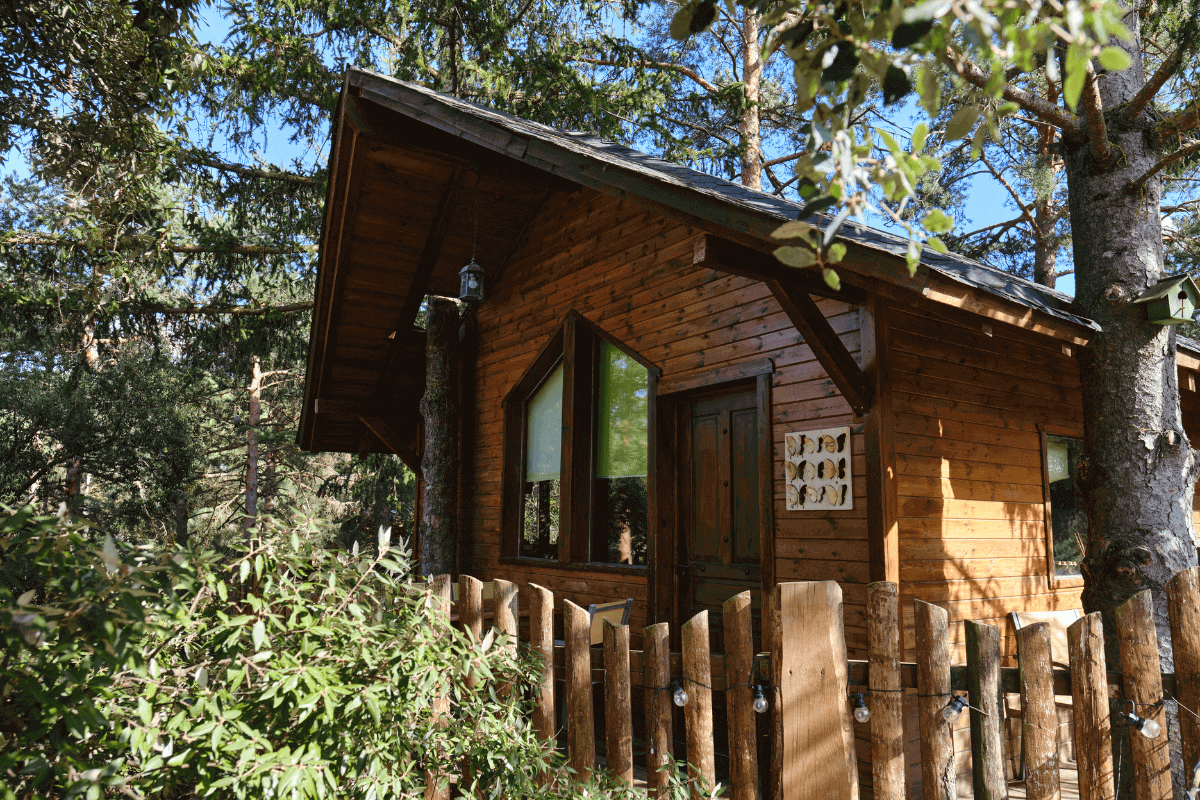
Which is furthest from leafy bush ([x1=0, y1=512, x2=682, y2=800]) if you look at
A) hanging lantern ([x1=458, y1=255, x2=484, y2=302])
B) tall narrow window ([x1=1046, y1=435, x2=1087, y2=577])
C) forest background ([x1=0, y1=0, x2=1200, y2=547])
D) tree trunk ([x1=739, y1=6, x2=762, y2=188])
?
tree trunk ([x1=739, y1=6, x2=762, y2=188])

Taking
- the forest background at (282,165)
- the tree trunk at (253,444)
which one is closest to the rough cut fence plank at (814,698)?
the forest background at (282,165)

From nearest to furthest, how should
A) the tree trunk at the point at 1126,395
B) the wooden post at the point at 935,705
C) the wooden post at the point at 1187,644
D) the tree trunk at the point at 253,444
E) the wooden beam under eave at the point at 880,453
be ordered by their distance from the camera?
the wooden post at the point at 1187,644 → the wooden post at the point at 935,705 → the tree trunk at the point at 1126,395 → the wooden beam under eave at the point at 880,453 → the tree trunk at the point at 253,444

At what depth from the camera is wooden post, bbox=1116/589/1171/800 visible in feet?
6.82

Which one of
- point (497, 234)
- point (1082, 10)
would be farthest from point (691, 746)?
point (497, 234)

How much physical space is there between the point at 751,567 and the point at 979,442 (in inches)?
65.4

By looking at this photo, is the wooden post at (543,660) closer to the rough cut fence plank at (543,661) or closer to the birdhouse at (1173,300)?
the rough cut fence plank at (543,661)

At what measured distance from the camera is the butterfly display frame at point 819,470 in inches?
176

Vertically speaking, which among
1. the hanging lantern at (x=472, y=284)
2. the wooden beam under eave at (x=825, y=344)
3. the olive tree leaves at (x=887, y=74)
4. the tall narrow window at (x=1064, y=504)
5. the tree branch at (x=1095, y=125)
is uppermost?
the tree branch at (x=1095, y=125)

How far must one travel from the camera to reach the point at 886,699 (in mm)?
2250

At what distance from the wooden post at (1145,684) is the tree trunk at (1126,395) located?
2.11m

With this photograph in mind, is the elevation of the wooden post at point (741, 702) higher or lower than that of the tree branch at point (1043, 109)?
lower

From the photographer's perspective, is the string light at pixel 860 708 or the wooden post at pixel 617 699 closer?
the string light at pixel 860 708

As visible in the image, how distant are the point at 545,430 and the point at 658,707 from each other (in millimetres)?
5136

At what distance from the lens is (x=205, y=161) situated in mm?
10812
